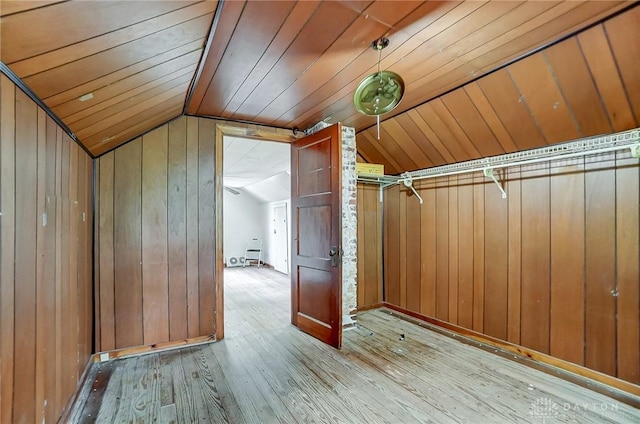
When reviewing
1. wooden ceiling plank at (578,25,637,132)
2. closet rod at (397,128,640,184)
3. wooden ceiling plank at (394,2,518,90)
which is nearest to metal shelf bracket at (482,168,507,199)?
closet rod at (397,128,640,184)

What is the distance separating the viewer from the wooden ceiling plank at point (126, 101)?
1792 millimetres

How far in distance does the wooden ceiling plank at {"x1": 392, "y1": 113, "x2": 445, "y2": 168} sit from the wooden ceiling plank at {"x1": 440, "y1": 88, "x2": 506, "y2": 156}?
0.43m

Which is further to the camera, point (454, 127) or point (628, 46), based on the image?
point (454, 127)

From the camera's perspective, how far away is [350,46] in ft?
5.87

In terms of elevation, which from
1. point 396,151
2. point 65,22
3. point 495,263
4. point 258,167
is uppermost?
point 258,167

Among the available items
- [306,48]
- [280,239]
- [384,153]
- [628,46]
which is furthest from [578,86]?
[280,239]

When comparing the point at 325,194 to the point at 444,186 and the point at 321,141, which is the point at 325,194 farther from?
the point at 444,186

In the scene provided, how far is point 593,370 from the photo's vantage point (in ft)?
7.27

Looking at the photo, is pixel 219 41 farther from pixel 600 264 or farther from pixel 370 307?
pixel 370 307

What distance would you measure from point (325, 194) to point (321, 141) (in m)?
0.55

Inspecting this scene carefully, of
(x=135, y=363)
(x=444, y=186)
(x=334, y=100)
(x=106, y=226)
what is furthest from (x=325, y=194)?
(x=135, y=363)

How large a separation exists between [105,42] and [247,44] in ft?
2.43

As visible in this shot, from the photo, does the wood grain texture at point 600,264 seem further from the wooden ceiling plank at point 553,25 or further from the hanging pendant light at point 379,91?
the hanging pendant light at point 379,91

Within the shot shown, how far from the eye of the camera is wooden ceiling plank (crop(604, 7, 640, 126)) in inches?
60.6
